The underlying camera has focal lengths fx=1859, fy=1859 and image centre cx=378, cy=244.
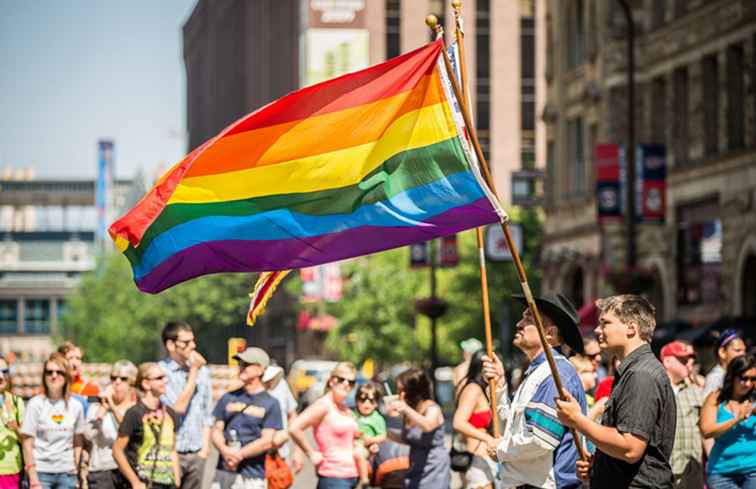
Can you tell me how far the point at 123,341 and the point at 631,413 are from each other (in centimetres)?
10056

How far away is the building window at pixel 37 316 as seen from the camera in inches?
7475

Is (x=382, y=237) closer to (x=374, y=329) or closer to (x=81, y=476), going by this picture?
(x=81, y=476)

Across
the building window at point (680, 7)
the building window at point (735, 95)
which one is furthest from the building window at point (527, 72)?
the building window at point (735, 95)

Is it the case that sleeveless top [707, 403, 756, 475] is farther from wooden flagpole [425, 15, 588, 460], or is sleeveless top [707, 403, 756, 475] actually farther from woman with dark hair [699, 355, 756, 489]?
wooden flagpole [425, 15, 588, 460]

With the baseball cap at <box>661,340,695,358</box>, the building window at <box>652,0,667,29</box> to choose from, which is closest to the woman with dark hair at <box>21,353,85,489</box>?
the baseball cap at <box>661,340,695,358</box>

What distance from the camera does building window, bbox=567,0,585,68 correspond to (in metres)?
54.2

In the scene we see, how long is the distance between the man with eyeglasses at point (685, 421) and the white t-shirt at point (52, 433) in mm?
4694

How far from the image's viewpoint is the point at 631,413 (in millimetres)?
8188

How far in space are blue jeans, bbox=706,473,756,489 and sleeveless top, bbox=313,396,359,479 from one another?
10.4 feet

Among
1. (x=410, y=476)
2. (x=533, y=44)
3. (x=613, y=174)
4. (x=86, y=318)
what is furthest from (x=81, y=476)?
(x=86, y=318)

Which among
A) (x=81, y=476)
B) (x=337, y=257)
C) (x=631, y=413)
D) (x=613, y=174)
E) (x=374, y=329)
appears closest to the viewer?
(x=631, y=413)

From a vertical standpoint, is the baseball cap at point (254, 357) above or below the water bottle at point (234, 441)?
above

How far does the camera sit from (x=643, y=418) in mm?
8172

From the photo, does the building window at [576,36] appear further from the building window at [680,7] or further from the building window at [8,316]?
the building window at [8,316]
